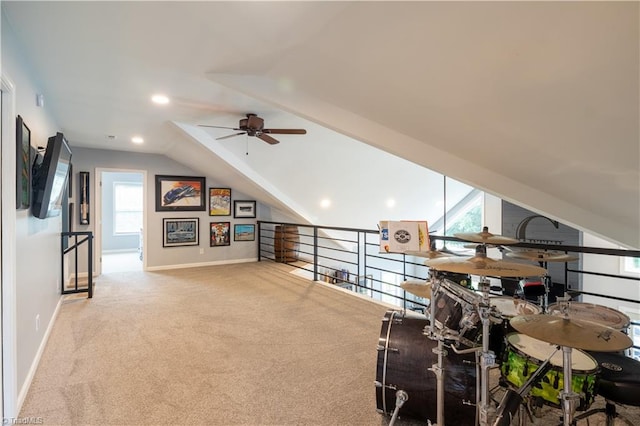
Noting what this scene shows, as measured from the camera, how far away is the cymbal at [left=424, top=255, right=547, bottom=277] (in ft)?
4.57

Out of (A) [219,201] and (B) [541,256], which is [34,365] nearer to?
(B) [541,256]

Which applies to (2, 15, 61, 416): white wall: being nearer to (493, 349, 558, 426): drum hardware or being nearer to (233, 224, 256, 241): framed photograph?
(493, 349, 558, 426): drum hardware

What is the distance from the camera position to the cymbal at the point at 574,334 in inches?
43.6

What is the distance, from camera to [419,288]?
2.04m

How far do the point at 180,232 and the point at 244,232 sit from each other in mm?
1307

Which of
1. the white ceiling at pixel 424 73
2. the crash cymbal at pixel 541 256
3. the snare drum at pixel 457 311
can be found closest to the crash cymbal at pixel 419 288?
the snare drum at pixel 457 311

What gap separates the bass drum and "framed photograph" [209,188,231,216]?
5.52 metres

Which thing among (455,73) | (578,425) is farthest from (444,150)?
(578,425)

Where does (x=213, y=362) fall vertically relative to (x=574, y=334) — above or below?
below

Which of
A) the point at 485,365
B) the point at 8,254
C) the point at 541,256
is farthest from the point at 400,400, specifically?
the point at 8,254

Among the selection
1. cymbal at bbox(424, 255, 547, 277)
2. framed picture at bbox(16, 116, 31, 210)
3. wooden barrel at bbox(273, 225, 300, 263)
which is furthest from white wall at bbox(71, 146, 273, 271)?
cymbal at bbox(424, 255, 547, 277)

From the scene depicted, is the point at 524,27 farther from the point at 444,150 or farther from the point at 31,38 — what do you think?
the point at 31,38

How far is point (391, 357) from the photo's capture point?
1730mm

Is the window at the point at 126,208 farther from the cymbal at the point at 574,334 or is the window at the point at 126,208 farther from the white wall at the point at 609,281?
the white wall at the point at 609,281
